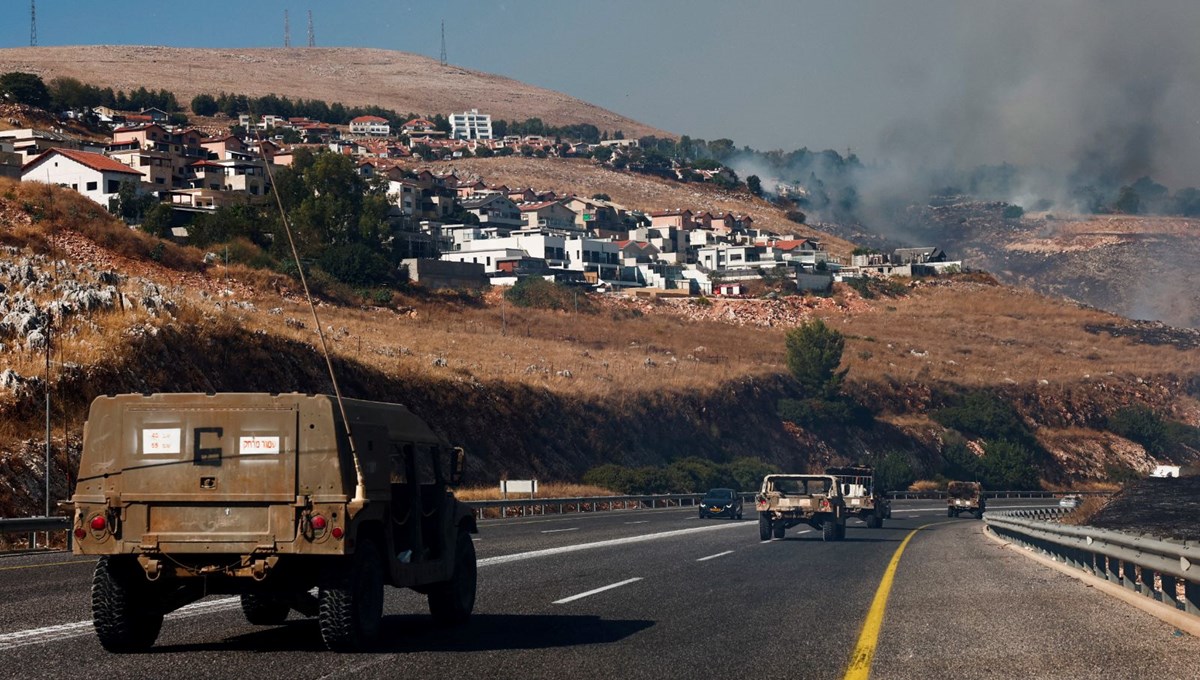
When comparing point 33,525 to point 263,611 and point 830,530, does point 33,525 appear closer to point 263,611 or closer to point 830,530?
point 263,611

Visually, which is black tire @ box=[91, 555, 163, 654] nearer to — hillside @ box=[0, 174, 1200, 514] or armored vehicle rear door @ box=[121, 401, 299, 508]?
armored vehicle rear door @ box=[121, 401, 299, 508]

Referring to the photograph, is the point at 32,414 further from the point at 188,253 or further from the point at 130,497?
the point at 188,253

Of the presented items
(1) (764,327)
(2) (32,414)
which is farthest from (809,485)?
(1) (764,327)

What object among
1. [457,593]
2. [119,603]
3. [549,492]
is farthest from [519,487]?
[119,603]

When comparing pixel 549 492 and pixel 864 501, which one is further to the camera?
pixel 549 492

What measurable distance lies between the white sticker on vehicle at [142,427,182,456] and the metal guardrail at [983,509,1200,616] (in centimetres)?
973

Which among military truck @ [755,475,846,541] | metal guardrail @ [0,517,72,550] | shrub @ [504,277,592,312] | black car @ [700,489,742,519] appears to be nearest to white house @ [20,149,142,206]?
shrub @ [504,277,592,312]

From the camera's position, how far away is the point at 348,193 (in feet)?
366

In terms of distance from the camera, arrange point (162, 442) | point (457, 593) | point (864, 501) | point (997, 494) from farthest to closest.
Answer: point (997, 494) < point (864, 501) < point (457, 593) < point (162, 442)

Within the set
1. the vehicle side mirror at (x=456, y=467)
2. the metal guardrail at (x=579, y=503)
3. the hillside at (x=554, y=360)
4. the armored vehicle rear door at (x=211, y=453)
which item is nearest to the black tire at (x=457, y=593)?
the vehicle side mirror at (x=456, y=467)

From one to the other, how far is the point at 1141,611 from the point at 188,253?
8034 centimetres

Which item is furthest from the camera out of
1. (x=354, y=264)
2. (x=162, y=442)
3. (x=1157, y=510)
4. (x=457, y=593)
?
(x=354, y=264)

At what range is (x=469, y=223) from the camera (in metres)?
164

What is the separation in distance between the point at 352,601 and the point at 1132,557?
10.4 metres
